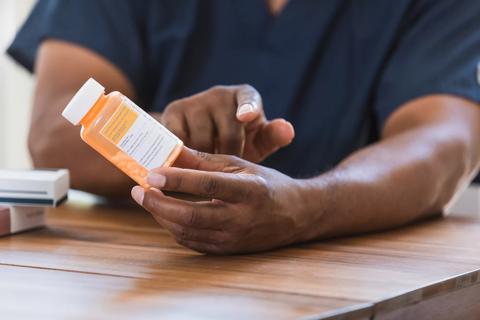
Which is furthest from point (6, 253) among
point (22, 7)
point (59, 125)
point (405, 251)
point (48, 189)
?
point (22, 7)

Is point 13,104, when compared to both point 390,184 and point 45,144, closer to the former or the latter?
point 45,144

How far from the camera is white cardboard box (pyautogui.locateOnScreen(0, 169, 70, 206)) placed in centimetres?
76

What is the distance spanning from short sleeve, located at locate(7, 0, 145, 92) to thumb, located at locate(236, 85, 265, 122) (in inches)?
17.5

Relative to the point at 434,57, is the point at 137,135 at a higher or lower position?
Answer: lower

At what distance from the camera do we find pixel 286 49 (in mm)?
1192

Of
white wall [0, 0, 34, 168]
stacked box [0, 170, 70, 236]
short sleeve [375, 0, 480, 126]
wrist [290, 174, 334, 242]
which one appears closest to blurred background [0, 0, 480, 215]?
white wall [0, 0, 34, 168]

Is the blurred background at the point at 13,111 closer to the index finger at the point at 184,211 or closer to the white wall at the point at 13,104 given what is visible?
the white wall at the point at 13,104

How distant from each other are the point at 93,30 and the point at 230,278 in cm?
72

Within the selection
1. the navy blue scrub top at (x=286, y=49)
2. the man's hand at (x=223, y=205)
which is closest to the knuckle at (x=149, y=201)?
the man's hand at (x=223, y=205)

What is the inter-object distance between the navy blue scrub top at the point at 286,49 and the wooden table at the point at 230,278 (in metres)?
0.38

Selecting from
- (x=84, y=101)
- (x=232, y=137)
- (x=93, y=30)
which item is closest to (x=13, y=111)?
(x=93, y=30)

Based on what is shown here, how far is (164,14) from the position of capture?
123cm

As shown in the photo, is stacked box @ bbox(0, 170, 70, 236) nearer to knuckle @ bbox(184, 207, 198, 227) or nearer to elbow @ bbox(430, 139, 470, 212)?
knuckle @ bbox(184, 207, 198, 227)

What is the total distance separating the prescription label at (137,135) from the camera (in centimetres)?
63
